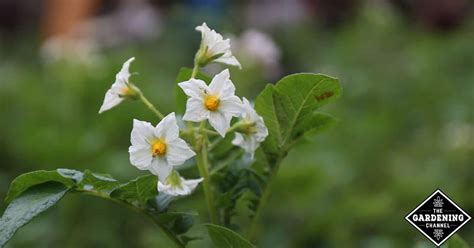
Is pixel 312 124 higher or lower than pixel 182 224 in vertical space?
higher

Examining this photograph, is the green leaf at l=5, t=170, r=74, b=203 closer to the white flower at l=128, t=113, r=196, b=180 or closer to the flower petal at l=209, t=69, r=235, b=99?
the white flower at l=128, t=113, r=196, b=180

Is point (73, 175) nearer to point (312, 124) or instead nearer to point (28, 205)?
point (28, 205)

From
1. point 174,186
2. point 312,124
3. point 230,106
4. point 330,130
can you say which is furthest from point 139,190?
point 330,130

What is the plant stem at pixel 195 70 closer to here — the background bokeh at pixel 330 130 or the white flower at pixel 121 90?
the white flower at pixel 121 90

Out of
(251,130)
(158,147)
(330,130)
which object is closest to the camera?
(158,147)

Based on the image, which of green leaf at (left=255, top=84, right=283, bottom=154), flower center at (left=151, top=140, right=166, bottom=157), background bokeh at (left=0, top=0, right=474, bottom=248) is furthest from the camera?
background bokeh at (left=0, top=0, right=474, bottom=248)

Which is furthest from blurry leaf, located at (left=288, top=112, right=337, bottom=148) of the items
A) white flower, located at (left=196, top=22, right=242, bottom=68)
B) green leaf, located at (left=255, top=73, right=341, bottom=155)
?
white flower, located at (left=196, top=22, right=242, bottom=68)

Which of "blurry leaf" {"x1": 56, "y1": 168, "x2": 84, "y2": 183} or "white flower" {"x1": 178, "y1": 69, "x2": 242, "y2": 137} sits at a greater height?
"white flower" {"x1": 178, "y1": 69, "x2": 242, "y2": 137}
